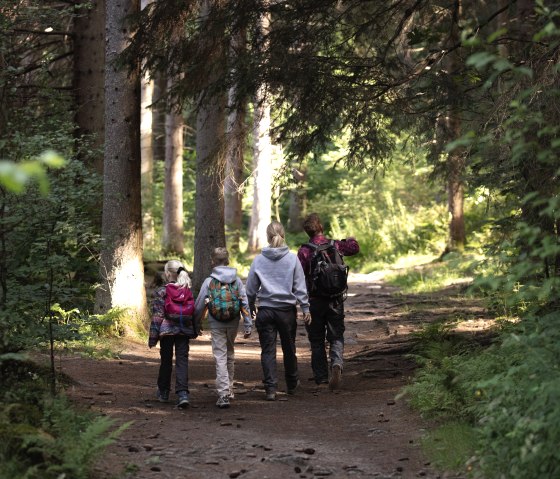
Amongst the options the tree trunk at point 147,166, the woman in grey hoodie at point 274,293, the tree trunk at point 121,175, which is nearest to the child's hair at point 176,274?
the woman in grey hoodie at point 274,293

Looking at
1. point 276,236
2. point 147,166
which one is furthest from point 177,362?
point 147,166

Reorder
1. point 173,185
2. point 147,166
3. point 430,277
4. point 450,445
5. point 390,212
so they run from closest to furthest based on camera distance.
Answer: point 450,445
point 430,277
point 173,185
point 147,166
point 390,212

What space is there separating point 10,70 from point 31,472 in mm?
4442

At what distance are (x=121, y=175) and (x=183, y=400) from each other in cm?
521

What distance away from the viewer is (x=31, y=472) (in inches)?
214

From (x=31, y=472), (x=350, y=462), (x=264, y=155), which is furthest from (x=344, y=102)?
(x=264, y=155)

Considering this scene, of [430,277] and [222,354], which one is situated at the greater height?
[430,277]

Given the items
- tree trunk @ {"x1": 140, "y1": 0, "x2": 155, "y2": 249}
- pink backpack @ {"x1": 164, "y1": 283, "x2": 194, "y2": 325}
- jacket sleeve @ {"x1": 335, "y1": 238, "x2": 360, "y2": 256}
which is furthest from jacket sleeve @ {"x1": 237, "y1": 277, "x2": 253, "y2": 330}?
tree trunk @ {"x1": 140, "y1": 0, "x2": 155, "y2": 249}

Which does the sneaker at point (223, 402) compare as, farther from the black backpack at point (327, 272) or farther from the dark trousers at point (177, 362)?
the black backpack at point (327, 272)

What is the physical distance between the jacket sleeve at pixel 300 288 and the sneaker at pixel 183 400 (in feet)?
5.58

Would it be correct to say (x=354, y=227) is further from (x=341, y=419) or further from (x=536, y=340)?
(x=536, y=340)

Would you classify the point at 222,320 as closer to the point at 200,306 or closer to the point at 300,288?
the point at 200,306

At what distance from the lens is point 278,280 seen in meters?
10.2

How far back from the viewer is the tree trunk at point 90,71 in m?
16.4
